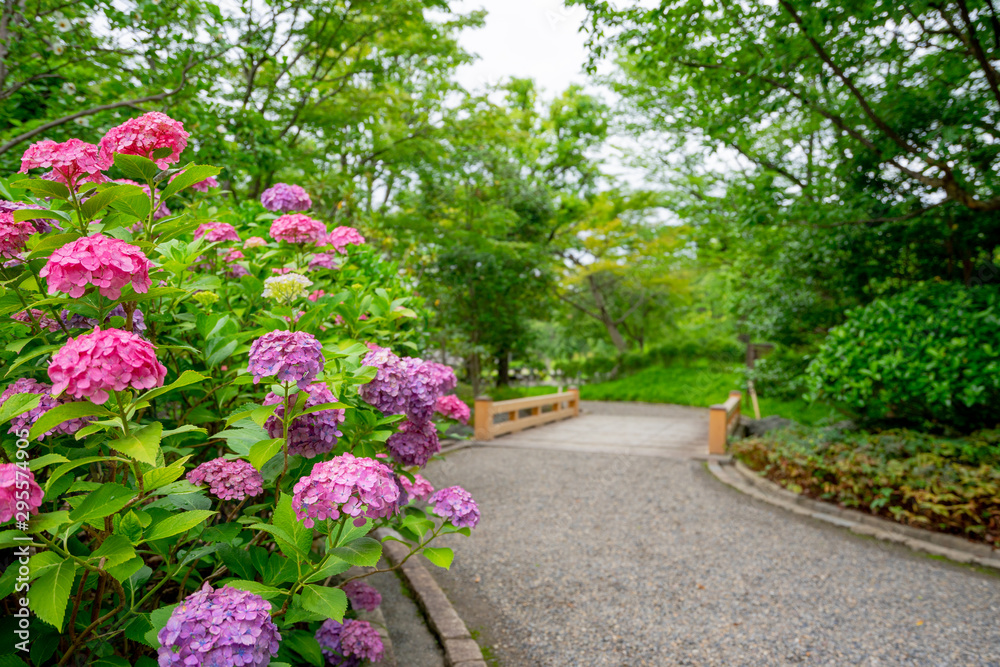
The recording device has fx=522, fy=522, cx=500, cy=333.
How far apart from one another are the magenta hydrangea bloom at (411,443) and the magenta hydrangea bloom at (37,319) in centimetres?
91

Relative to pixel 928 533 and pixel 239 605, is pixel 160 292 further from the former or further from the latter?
pixel 928 533

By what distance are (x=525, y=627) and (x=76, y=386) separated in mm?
2488

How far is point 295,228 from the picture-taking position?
1955 millimetres

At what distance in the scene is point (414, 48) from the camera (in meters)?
6.07

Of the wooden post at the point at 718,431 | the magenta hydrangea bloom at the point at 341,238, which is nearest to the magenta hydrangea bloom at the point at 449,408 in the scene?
the magenta hydrangea bloom at the point at 341,238

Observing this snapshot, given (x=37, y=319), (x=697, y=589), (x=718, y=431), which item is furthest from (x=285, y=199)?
(x=718, y=431)

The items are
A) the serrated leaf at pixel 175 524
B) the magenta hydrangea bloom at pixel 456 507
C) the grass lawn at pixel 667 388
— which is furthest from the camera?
the grass lawn at pixel 667 388

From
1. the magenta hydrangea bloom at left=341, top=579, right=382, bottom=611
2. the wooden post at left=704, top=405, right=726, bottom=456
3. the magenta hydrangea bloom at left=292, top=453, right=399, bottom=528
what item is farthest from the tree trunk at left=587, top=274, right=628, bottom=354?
the magenta hydrangea bloom at left=292, top=453, right=399, bottom=528

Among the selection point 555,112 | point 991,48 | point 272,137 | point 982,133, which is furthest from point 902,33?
point 555,112

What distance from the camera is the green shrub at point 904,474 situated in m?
3.76

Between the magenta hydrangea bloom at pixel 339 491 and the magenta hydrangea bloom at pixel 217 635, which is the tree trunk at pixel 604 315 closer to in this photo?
the magenta hydrangea bloom at pixel 339 491

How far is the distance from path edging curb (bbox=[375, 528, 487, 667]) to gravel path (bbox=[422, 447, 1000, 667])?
17cm

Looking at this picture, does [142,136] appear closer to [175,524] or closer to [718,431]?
[175,524]

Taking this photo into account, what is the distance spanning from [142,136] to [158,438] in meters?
0.75
